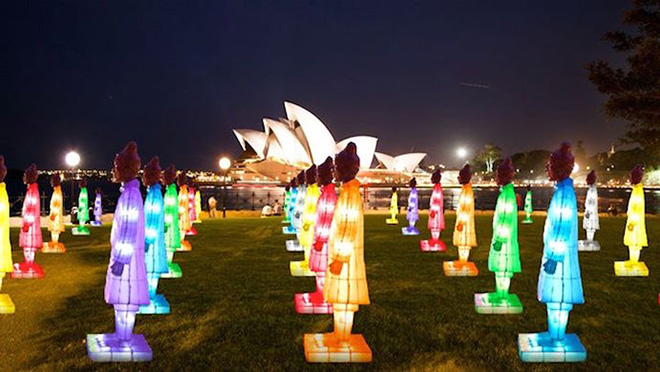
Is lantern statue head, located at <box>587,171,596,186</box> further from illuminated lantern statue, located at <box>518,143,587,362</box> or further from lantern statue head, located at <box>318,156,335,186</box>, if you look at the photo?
lantern statue head, located at <box>318,156,335,186</box>

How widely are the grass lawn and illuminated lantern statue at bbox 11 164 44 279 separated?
271 mm

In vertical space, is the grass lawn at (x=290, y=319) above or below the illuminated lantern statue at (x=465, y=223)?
below

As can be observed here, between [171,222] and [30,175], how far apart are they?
8.14 feet

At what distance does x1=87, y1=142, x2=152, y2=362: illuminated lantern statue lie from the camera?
4938mm

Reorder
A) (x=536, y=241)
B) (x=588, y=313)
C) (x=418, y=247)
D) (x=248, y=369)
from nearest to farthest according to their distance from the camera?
(x=248, y=369)
(x=588, y=313)
(x=418, y=247)
(x=536, y=241)

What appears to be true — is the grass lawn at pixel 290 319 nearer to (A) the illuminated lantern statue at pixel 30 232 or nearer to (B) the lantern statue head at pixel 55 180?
(A) the illuminated lantern statue at pixel 30 232

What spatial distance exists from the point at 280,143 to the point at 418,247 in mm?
54394

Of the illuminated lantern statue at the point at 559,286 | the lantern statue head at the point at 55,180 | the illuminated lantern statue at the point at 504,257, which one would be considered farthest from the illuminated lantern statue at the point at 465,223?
the lantern statue head at the point at 55,180

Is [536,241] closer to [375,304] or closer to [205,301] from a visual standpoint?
[375,304]

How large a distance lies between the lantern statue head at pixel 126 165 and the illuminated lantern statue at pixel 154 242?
4.43 feet

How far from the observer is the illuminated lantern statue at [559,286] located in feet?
16.7

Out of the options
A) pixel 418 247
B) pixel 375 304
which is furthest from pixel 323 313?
pixel 418 247

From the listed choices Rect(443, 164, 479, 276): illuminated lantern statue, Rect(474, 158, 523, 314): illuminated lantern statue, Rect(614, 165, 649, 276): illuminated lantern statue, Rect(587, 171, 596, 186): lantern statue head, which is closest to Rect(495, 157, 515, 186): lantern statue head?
Rect(474, 158, 523, 314): illuminated lantern statue

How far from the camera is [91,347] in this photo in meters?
5.00
